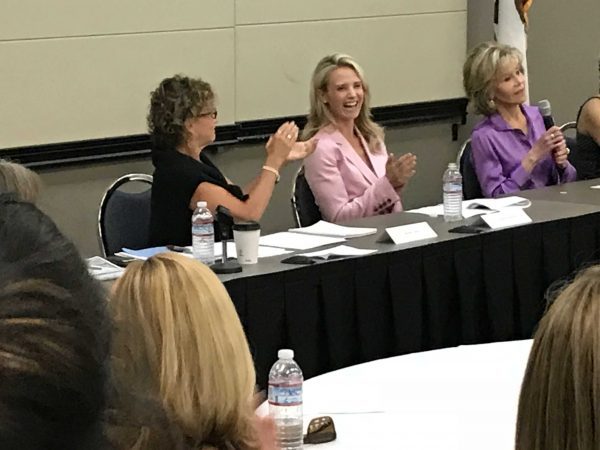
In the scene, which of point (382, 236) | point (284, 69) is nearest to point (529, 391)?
point (382, 236)

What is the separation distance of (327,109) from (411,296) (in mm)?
1153

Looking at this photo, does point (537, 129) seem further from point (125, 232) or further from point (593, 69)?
point (593, 69)

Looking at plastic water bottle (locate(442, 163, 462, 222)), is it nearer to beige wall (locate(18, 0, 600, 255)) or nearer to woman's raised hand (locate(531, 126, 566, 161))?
woman's raised hand (locate(531, 126, 566, 161))

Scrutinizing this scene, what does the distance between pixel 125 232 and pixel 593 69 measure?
4232 mm

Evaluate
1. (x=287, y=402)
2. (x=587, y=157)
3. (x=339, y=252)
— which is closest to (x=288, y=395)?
(x=287, y=402)

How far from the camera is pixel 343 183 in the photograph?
433 centimetres

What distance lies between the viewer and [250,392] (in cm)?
158

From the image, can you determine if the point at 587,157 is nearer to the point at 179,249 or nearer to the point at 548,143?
the point at 548,143

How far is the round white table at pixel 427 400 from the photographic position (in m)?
2.19

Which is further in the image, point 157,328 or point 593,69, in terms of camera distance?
point 593,69

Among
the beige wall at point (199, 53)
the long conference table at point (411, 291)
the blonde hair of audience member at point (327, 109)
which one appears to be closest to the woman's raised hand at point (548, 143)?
the long conference table at point (411, 291)

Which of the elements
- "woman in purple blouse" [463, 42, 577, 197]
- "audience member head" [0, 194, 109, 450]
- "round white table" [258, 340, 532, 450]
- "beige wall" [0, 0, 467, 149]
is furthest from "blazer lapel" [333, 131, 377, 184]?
"audience member head" [0, 194, 109, 450]

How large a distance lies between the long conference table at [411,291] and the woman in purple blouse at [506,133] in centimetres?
45

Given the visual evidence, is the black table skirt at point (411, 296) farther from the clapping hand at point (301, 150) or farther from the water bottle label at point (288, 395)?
the water bottle label at point (288, 395)
